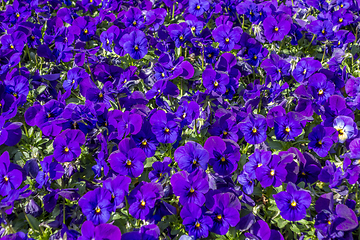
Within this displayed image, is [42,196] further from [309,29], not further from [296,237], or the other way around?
[309,29]

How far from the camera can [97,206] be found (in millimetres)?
1872

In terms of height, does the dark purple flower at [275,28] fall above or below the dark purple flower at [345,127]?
above

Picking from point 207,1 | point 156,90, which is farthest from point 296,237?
point 207,1

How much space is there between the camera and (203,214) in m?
1.92

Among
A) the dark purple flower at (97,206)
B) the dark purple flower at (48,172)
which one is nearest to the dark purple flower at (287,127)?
the dark purple flower at (97,206)

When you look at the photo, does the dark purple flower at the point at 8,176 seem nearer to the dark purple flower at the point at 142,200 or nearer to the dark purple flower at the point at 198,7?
the dark purple flower at the point at 142,200

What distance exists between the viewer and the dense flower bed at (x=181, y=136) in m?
1.93

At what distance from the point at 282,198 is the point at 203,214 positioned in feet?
1.71

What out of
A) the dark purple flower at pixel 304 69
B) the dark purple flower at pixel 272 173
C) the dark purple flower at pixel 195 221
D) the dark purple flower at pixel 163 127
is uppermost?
the dark purple flower at pixel 304 69

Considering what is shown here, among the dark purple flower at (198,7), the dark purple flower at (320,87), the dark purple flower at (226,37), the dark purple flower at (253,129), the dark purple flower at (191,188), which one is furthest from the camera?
the dark purple flower at (198,7)

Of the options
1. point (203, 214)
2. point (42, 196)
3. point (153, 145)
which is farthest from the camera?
point (153, 145)

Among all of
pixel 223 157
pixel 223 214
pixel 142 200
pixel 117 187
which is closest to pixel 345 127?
pixel 223 157

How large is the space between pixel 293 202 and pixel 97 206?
1251mm

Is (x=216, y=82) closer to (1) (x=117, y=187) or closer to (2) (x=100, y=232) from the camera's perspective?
(1) (x=117, y=187)
